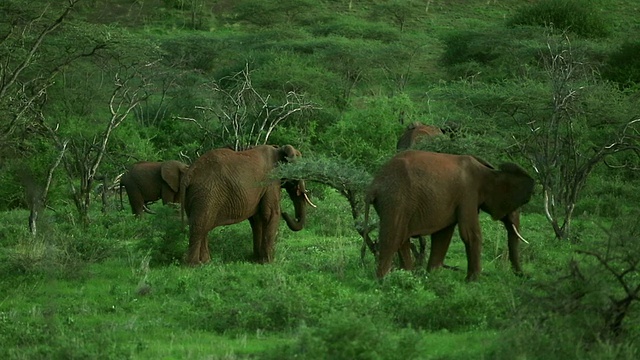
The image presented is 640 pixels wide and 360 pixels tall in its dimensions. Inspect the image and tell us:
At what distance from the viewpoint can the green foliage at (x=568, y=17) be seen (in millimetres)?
38844

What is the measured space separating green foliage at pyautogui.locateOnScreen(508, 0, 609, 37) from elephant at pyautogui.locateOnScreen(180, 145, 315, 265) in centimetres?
2738

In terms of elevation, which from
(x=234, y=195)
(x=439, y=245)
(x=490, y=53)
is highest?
(x=439, y=245)

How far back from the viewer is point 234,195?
12.2 meters

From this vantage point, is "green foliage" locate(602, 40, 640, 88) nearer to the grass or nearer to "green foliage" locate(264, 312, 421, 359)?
the grass

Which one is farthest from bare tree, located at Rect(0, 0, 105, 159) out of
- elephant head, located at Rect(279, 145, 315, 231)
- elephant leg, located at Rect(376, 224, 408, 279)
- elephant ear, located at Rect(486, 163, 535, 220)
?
elephant ear, located at Rect(486, 163, 535, 220)

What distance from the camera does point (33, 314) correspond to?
9281 millimetres

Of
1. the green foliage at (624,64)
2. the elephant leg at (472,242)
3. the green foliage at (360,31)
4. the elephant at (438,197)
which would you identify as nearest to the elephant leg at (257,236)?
the elephant at (438,197)

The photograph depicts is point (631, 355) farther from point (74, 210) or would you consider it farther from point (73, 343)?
point (74, 210)

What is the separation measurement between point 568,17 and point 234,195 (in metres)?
29.4

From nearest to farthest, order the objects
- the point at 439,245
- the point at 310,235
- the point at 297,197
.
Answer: the point at 439,245 < the point at 297,197 < the point at 310,235

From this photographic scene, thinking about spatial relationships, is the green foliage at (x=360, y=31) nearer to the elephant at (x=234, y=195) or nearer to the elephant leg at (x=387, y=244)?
the elephant at (x=234, y=195)

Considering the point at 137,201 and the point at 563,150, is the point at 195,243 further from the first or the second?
the point at 563,150

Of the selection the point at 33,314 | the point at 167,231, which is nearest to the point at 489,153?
the point at 167,231

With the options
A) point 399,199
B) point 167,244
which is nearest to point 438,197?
point 399,199
